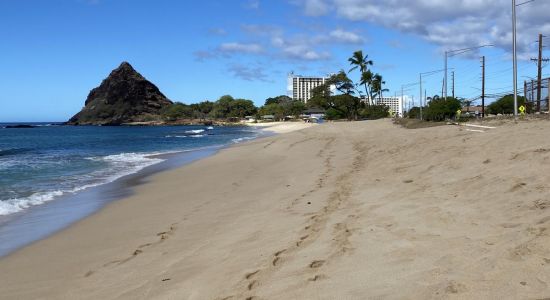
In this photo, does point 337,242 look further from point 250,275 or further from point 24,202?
point 24,202

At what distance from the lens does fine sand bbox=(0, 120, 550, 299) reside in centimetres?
371

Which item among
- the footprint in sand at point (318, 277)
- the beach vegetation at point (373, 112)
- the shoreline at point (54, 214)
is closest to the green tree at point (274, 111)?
the beach vegetation at point (373, 112)

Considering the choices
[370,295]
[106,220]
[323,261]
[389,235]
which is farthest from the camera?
[106,220]

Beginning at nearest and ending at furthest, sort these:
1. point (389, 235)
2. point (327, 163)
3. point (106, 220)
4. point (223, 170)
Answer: point (389, 235), point (106, 220), point (327, 163), point (223, 170)

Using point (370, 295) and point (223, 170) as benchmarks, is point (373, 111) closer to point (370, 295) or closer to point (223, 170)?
point (223, 170)

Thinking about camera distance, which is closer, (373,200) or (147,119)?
(373,200)

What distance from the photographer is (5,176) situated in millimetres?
17500

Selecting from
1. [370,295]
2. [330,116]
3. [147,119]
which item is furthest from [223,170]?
[147,119]

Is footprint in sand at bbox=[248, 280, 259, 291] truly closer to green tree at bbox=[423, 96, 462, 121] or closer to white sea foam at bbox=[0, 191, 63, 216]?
white sea foam at bbox=[0, 191, 63, 216]

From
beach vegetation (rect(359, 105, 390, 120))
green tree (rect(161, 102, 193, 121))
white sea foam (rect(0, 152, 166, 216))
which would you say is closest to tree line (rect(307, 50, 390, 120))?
beach vegetation (rect(359, 105, 390, 120))

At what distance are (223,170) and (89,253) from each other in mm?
10301

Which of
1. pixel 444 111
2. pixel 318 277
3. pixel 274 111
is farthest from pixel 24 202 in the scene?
pixel 274 111

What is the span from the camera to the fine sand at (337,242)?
371 centimetres

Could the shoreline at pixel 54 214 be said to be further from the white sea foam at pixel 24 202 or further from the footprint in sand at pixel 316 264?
the footprint in sand at pixel 316 264
